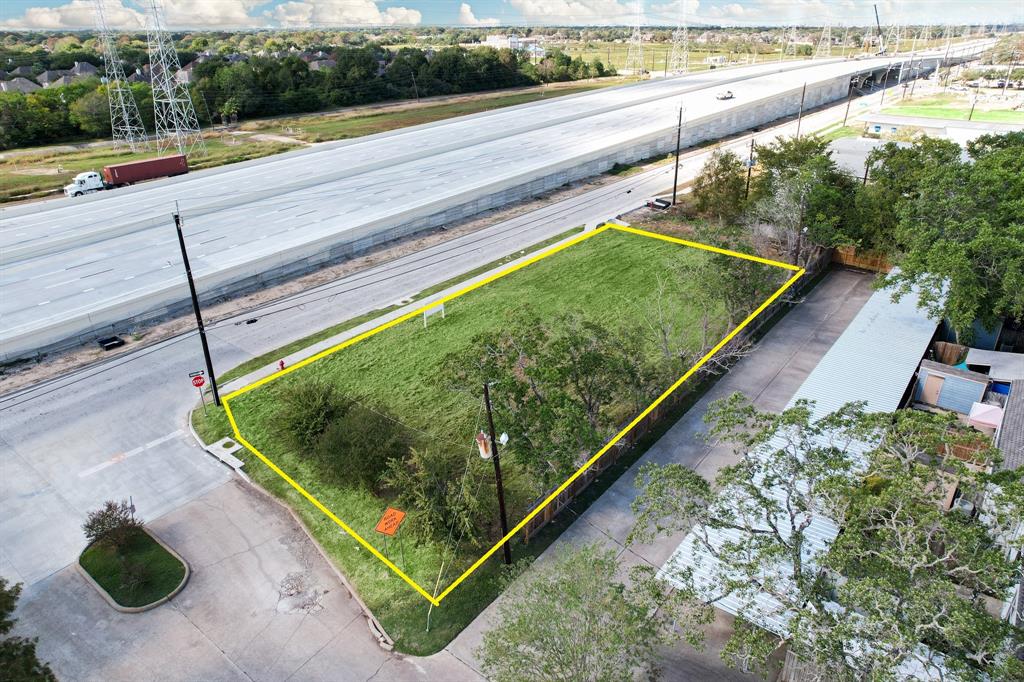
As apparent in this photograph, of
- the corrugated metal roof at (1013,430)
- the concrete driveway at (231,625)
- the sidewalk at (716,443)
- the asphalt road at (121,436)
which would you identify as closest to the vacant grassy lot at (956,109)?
the sidewalk at (716,443)

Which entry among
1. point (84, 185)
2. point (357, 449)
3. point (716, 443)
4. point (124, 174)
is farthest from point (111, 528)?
point (124, 174)

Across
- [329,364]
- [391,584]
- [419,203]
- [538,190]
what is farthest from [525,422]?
[538,190]

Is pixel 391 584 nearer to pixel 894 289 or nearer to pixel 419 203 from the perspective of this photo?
pixel 894 289

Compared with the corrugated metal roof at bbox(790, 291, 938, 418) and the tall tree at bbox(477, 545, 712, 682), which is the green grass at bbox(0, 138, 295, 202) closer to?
the corrugated metal roof at bbox(790, 291, 938, 418)

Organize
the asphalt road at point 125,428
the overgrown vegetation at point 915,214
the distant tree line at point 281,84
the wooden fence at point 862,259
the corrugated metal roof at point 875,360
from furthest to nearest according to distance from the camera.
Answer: the distant tree line at point 281,84, the wooden fence at point 862,259, the overgrown vegetation at point 915,214, the corrugated metal roof at point 875,360, the asphalt road at point 125,428

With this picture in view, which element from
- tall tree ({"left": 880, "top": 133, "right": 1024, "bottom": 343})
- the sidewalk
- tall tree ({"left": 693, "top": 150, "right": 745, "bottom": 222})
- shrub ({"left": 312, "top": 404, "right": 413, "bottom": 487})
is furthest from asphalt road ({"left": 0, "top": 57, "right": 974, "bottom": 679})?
tall tree ({"left": 880, "top": 133, "right": 1024, "bottom": 343})

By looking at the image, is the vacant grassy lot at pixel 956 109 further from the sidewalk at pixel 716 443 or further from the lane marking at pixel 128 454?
the lane marking at pixel 128 454

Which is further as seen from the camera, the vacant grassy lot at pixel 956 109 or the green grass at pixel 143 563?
the vacant grassy lot at pixel 956 109
